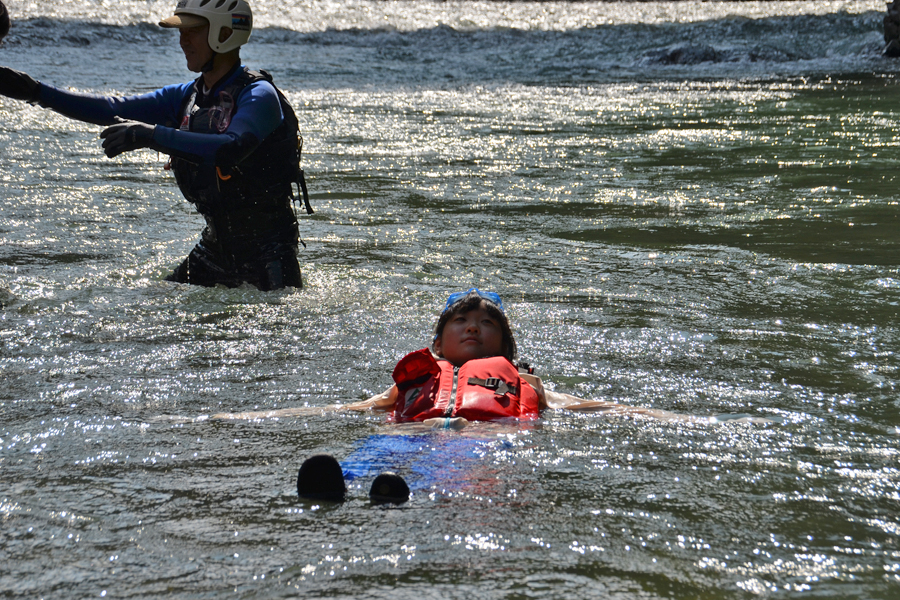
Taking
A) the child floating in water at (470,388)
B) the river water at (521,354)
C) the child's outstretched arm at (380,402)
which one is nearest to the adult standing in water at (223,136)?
the river water at (521,354)

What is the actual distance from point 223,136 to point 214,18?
35.4 inches

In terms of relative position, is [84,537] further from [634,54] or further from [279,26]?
[279,26]

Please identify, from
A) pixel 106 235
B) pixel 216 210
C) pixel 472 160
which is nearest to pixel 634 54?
pixel 472 160

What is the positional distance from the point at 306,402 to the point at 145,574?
2.25 meters

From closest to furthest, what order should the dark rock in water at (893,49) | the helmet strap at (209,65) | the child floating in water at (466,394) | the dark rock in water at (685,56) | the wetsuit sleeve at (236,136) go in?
the child floating in water at (466,394)
the wetsuit sleeve at (236,136)
the helmet strap at (209,65)
the dark rock in water at (893,49)
the dark rock in water at (685,56)

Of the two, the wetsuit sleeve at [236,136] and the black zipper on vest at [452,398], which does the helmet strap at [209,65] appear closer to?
the wetsuit sleeve at [236,136]

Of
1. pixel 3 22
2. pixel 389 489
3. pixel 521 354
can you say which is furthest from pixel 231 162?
Answer: pixel 389 489

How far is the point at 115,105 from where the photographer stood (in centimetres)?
716

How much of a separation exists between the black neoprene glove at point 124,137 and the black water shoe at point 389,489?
3.13m

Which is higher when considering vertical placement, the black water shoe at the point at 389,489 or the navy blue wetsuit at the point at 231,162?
the navy blue wetsuit at the point at 231,162

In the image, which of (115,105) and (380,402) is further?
(115,105)

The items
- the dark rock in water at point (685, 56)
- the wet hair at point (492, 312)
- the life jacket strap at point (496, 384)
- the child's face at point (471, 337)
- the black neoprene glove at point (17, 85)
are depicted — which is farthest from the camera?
the dark rock in water at point (685, 56)

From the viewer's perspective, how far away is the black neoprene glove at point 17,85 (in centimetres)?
671

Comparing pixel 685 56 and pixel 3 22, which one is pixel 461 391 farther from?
pixel 685 56
